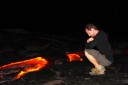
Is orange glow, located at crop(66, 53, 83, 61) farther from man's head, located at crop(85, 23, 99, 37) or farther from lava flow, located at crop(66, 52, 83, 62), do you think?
man's head, located at crop(85, 23, 99, 37)

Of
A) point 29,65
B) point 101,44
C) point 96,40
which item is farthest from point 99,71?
point 29,65

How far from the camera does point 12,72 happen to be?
8.67m

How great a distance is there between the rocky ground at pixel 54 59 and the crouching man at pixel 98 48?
311mm

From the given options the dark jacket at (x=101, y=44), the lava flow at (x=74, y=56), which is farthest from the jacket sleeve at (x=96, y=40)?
the lava flow at (x=74, y=56)

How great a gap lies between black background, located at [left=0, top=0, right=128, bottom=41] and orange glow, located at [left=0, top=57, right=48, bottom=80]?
28.6 feet

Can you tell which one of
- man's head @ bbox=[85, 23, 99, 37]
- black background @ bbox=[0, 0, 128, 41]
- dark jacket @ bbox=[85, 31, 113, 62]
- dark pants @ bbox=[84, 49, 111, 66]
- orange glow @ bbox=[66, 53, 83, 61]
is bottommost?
dark pants @ bbox=[84, 49, 111, 66]

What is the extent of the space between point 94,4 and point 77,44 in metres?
8.44

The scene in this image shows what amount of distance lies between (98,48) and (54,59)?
104 inches

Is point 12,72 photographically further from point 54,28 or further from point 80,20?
point 80,20

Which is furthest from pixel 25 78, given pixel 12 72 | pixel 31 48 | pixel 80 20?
pixel 80 20

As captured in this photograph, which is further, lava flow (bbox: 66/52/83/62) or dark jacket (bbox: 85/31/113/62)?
lava flow (bbox: 66/52/83/62)

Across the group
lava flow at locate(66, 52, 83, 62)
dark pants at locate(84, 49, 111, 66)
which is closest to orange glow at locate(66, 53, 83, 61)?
lava flow at locate(66, 52, 83, 62)

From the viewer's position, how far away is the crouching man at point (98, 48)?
7.75m

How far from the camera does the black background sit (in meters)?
→ 19.3
